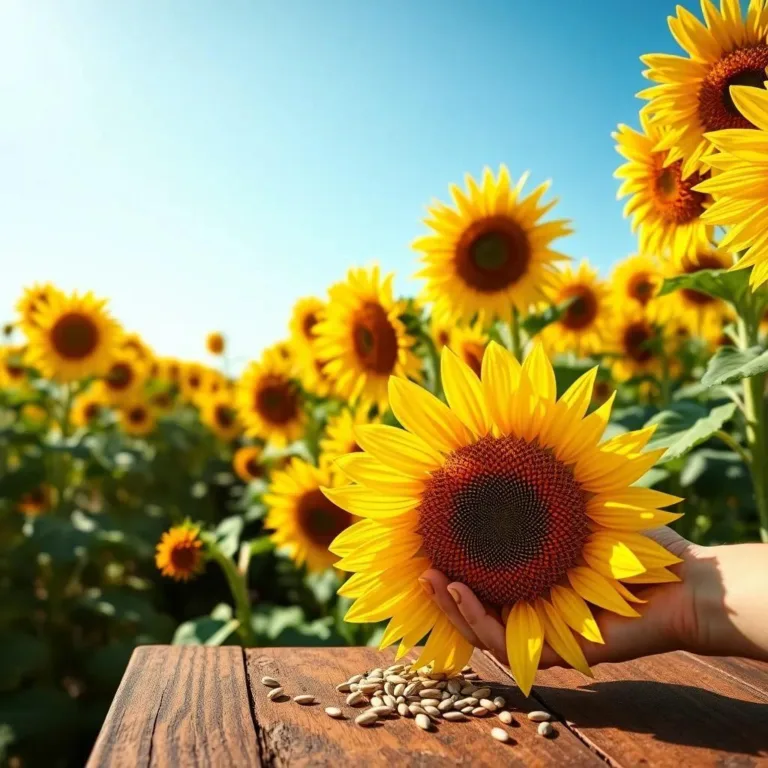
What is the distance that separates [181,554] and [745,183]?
2.26 m

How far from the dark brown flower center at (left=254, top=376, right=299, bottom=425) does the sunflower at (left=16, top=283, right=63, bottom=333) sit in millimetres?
2068

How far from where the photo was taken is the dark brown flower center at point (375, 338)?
3.69 m

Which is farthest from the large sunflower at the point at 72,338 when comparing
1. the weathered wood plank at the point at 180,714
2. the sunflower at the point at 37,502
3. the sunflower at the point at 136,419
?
the weathered wood plank at the point at 180,714

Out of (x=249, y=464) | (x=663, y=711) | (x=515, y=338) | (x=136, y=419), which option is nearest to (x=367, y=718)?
(x=663, y=711)

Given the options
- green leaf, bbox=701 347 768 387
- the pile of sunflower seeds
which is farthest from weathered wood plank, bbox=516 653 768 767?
green leaf, bbox=701 347 768 387

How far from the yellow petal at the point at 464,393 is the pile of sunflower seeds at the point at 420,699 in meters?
0.54

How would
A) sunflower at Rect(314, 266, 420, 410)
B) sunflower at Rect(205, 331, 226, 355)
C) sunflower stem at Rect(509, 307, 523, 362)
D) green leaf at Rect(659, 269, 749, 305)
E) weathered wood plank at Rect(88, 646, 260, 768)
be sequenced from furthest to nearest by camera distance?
sunflower at Rect(205, 331, 226, 355)
sunflower at Rect(314, 266, 420, 410)
sunflower stem at Rect(509, 307, 523, 362)
green leaf at Rect(659, 269, 749, 305)
weathered wood plank at Rect(88, 646, 260, 768)

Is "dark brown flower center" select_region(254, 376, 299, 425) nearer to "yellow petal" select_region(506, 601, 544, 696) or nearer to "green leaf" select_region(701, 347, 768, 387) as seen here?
"green leaf" select_region(701, 347, 768, 387)

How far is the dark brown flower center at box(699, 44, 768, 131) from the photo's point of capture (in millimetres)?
2160

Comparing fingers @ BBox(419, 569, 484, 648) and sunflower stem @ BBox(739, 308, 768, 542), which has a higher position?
sunflower stem @ BBox(739, 308, 768, 542)

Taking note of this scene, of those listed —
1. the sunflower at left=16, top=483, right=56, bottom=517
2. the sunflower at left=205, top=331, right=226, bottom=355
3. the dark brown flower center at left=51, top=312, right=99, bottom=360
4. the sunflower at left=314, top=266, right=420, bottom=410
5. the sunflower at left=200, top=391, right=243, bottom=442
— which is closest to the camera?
the sunflower at left=314, top=266, right=420, bottom=410

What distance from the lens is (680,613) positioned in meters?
1.69

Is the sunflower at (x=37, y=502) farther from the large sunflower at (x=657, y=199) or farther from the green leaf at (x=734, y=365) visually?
the green leaf at (x=734, y=365)

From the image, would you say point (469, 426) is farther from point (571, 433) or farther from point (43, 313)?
point (43, 313)
